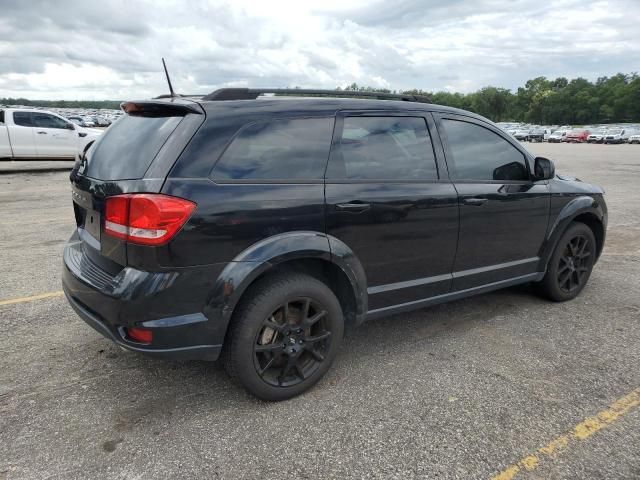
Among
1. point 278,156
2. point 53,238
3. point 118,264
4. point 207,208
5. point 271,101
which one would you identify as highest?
point 271,101

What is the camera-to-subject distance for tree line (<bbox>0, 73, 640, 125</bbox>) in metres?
108

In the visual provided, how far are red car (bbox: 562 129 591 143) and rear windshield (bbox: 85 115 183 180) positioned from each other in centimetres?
5453

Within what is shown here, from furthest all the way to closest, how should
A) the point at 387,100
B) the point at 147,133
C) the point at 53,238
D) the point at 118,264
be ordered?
1. the point at 53,238
2. the point at 387,100
3. the point at 147,133
4. the point at 118,264

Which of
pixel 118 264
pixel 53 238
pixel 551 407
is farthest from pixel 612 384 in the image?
pixel 53 238

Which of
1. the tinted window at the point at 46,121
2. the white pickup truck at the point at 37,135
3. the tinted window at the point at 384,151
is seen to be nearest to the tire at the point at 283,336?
the tinted window at the point at 384,151

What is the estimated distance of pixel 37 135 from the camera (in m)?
14.2

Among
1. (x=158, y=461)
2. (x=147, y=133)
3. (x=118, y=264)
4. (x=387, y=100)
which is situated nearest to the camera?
(x=158, y=461)

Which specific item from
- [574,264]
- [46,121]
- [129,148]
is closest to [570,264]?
[574,264]

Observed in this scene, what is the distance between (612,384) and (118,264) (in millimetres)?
3030

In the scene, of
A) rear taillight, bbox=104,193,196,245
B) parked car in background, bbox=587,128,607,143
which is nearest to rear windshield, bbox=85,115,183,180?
rear taillight, bbox=104,193,196,245

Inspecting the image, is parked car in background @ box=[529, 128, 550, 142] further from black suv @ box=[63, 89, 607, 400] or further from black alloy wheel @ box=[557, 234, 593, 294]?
black suv @ box=[63, 89, 607, 400]

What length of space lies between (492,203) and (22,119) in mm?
14423

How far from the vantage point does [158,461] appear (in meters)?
2.41

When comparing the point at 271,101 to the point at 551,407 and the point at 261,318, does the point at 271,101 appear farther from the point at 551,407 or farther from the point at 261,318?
the point at 551,407
